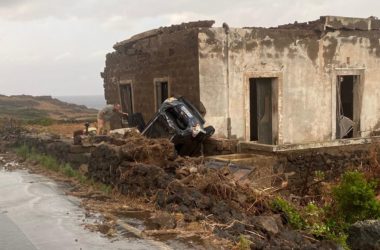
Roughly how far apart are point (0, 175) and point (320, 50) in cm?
1044

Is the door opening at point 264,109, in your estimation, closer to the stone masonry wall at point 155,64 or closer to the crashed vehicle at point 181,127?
the stone masonry wall at point 155,64

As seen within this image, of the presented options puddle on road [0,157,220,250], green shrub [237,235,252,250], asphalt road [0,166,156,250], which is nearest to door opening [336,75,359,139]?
puddle on road [0,157,220,250]

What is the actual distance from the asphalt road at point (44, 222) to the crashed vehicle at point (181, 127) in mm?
3362

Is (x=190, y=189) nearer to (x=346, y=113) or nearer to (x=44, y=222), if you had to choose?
(x=44, y=222)

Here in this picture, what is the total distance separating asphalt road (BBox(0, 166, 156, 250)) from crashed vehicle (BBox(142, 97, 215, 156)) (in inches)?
132

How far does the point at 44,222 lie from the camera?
8.19 m

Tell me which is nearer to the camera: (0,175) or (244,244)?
(244,244)

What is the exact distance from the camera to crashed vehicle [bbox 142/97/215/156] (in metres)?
13.3

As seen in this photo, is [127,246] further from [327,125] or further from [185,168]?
[327,125]

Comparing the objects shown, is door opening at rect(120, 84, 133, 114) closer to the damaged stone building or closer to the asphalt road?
the damaged stone building

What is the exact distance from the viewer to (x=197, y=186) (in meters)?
8.77

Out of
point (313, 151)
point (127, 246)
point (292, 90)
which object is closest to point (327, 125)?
point (292, 90)

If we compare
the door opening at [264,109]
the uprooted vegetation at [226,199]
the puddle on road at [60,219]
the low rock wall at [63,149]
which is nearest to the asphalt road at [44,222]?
the puddle on road at [60,219]

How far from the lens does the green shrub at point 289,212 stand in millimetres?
8219
